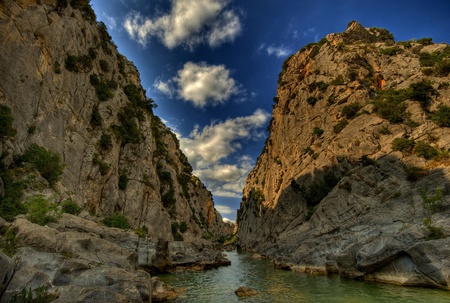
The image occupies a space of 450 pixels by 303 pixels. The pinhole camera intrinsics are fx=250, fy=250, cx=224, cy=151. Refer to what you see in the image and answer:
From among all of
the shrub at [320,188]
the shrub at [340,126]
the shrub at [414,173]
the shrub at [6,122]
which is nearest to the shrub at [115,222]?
the shrub at [6,122]

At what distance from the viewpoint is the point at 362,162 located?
40.9m

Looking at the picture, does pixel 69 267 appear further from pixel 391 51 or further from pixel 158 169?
pixel 391 51

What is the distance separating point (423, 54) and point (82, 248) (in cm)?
6924

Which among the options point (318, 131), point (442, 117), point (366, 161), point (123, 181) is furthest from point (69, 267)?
point (318, 131)

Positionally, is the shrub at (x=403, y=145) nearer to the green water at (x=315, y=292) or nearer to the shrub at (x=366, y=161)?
the shrub at (x=366, y=161)

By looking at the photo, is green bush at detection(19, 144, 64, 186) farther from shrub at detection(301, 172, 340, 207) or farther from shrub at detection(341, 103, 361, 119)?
shrub at detection(341, 103, 361, 119)

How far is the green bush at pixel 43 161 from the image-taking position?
23750 mm

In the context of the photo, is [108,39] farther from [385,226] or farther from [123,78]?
[385,226]

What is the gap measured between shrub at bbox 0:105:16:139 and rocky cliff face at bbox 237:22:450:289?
3207 centimetres

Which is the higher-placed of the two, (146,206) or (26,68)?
(26,68)

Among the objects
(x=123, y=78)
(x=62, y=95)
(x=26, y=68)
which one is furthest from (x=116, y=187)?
(x=123, y=78)

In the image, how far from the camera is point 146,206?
47.6 m

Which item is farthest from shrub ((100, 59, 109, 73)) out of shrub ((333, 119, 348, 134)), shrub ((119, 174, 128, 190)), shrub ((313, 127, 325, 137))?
shrub ((333, 119, 348, 134))

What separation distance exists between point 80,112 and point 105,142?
5869mm
